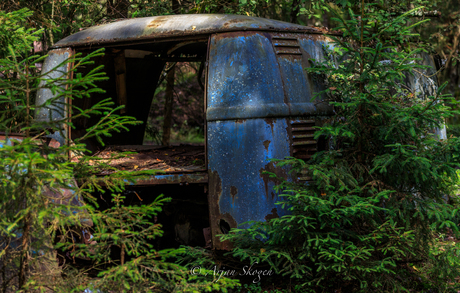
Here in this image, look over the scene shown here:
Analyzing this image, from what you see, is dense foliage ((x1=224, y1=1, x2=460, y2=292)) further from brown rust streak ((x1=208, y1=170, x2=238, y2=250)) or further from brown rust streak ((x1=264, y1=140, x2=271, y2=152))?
brown rust streak ((x1=264, y1=140, x2=271, y2=152))

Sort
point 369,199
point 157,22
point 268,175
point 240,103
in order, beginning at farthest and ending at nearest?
point 157,22, point 240,103, point 268,175, point 369,199

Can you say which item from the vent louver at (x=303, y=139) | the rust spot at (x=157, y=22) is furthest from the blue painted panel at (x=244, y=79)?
the rust spot at (x=157, y=22)

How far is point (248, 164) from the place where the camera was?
176 inches

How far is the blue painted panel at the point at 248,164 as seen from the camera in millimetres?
4445

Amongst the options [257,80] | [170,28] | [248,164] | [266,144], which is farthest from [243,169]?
[170,28]

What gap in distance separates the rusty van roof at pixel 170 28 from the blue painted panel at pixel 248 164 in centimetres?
116

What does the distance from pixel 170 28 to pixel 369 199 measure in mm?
2988

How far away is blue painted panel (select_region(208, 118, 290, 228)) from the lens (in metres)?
4.45

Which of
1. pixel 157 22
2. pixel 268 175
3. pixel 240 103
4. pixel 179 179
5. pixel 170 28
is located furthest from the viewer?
pixel 157 22

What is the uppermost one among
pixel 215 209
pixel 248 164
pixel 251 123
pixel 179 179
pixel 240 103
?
pixel 240 103

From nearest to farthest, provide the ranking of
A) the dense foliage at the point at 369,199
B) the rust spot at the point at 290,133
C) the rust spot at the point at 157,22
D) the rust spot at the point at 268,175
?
the dense foliage at the point at 369,199 < the rust spot at the point at 268,175 < the rust spot at the point at 290,133 < the rust spot at the point at 157,22

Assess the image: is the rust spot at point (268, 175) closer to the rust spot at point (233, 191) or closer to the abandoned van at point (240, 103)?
the abandoned van at point (240, 103)

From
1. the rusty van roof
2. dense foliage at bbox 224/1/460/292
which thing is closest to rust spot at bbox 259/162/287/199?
dense foliage at bbox 224/1/460/292

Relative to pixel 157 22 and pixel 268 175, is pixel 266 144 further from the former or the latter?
pixel 157 22
